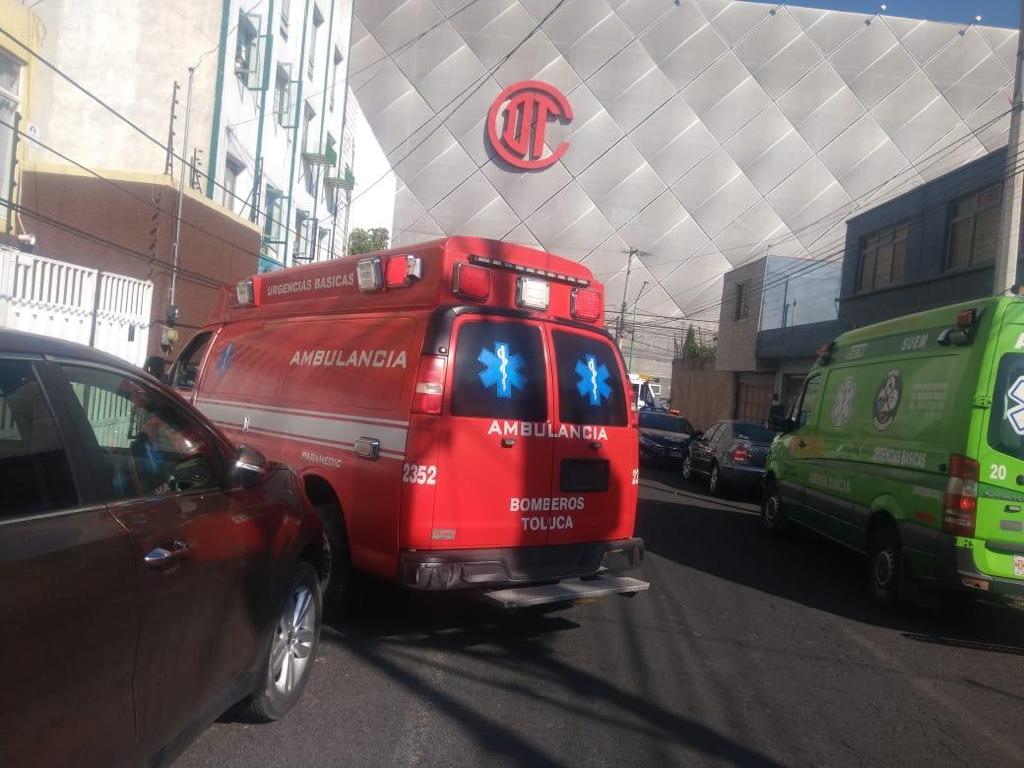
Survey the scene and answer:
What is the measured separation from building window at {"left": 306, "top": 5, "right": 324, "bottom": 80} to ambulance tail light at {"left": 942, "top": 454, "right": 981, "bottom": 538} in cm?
2348

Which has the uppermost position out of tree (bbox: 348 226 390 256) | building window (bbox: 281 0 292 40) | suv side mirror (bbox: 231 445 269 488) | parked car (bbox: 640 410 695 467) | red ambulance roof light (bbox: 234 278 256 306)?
building window (bbox: 281 0 292 40)

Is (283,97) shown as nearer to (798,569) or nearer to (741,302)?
(741,302)

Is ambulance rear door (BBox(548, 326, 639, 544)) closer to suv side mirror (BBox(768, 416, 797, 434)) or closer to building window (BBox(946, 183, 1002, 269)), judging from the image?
suv side mirror (BBox(768, 416, 797, 434))

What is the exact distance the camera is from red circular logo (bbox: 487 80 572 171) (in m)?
52.2

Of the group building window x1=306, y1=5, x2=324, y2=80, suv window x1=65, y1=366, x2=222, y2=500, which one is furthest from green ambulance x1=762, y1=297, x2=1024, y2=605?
building window x1=306, y1=5, x2=324, y2=80

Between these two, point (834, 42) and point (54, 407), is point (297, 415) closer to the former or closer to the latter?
point (54, 407)

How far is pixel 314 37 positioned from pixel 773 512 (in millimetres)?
21481

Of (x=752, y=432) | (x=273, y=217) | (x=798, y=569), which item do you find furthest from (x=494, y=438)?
(x=273, y=217)

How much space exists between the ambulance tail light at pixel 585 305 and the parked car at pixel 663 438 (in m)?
14.0

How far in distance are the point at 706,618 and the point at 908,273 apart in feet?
54.1

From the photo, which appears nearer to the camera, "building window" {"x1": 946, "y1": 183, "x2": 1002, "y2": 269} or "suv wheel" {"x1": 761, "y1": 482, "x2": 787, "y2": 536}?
"suv wheel" {"x1": 761, "y1": 482, "x2": 787, "y2": 536}

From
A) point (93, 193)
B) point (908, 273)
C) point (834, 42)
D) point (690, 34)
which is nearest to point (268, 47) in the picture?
point (93, 193)

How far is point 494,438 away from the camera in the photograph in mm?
5531

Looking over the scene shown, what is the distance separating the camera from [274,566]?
4125mm
